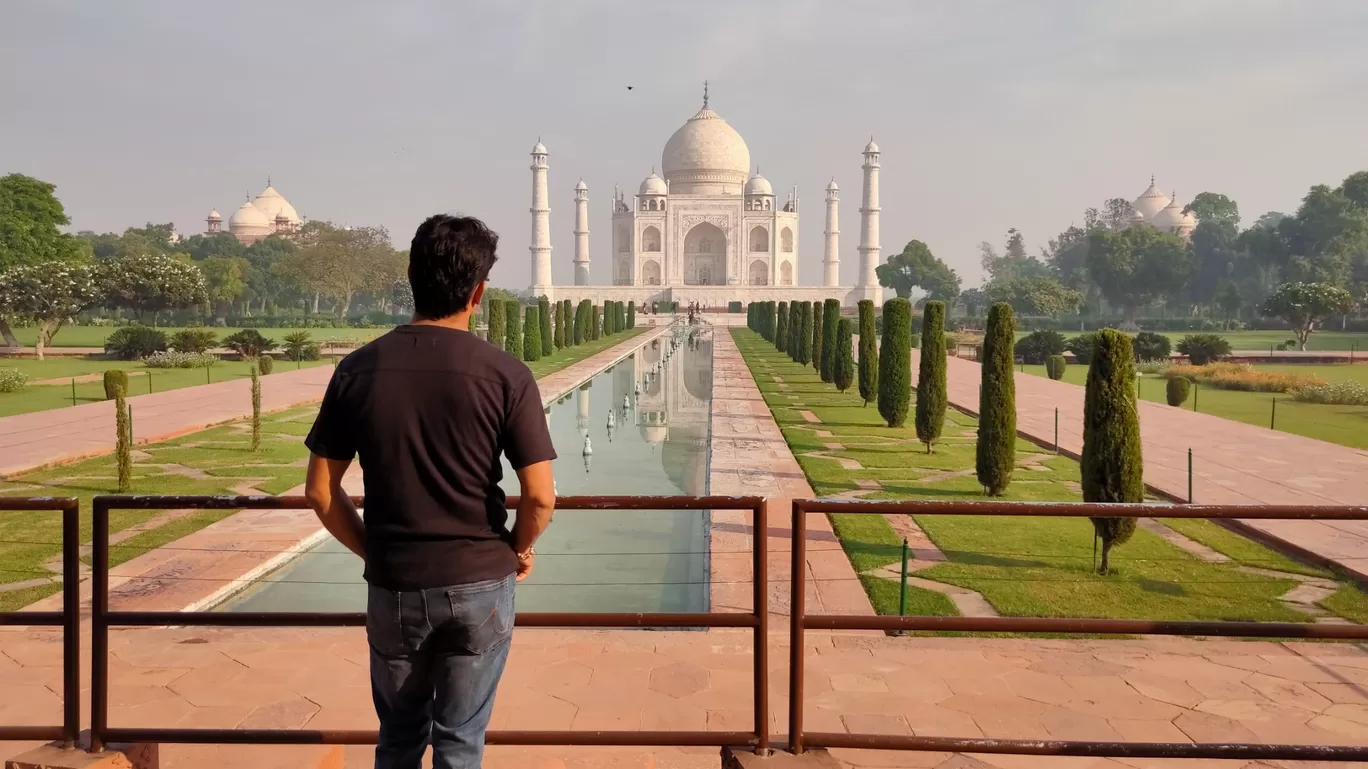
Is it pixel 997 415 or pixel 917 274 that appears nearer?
pixel 997 415

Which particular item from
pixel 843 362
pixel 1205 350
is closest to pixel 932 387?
pixel 843 362

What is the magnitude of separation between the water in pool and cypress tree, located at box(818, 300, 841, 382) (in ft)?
13.0

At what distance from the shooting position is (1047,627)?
1934mm

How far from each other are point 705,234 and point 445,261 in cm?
5285

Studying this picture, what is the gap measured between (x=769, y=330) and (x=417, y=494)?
26335 millimetres

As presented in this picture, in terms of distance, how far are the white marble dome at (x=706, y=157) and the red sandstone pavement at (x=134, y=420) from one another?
131 feet

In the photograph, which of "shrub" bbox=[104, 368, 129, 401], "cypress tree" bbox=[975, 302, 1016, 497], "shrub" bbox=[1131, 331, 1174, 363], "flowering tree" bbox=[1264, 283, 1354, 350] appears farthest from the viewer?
"flowering tree" bbox=[1264, 283, 1354, 350]

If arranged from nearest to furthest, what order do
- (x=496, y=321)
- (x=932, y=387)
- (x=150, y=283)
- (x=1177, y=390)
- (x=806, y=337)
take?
(x=932, y=387) → (x=1177, y=390) → (x=806, y=337) → (x=496, y=321) → (x=150, y=283)

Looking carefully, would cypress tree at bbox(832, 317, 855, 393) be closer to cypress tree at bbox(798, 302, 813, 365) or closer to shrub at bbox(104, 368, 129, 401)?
cypress tree at bbox(798, 302, 813, 365)

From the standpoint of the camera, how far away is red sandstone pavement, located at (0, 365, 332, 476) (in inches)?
316

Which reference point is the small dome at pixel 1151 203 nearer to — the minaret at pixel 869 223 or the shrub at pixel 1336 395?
the minaret at pixel 869 223

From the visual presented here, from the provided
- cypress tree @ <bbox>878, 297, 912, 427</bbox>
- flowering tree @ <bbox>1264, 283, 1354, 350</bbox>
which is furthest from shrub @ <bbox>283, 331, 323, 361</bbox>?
flowering tree @ <bbox>1264, 283, 1354, 350</bbox>

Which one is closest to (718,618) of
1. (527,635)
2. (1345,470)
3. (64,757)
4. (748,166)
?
(64,757)

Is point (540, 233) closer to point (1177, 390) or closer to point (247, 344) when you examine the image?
point (247, 344)
